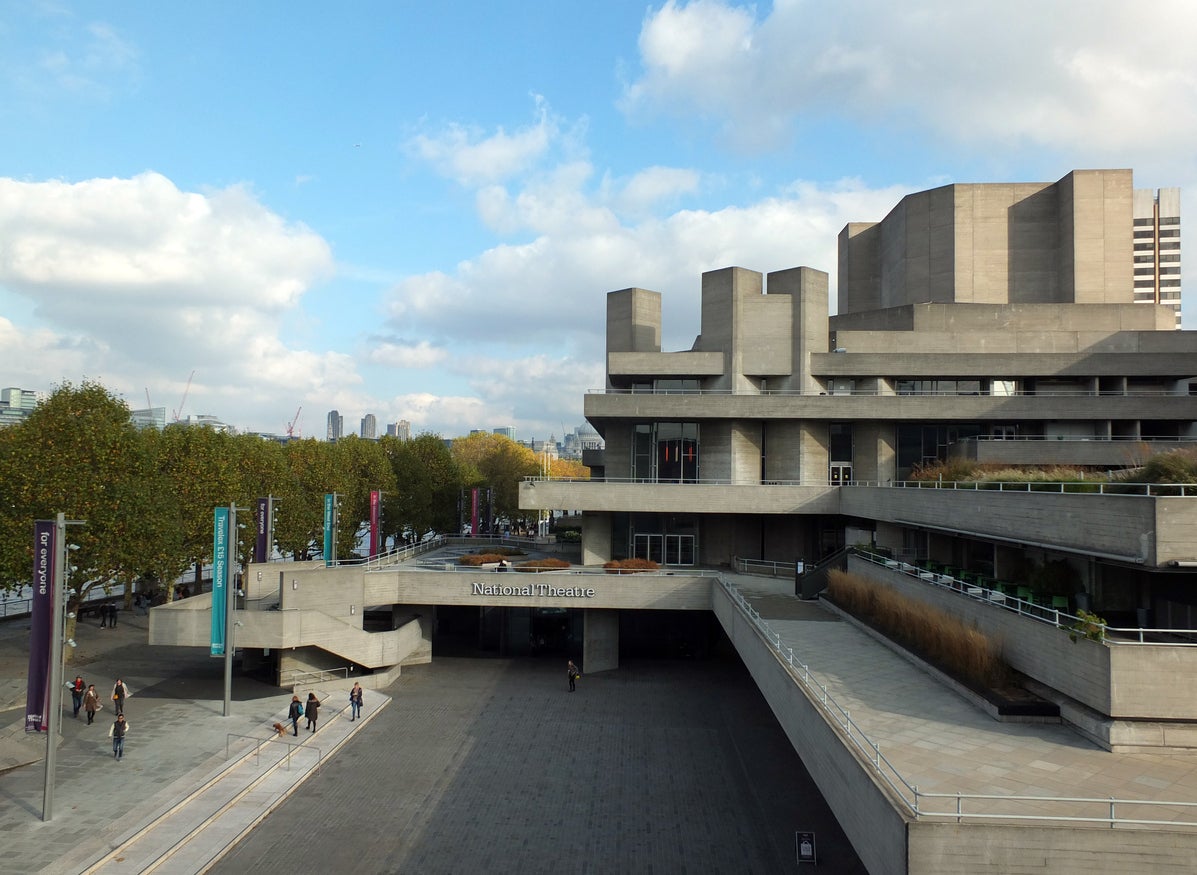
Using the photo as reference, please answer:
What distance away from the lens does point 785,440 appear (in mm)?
46125

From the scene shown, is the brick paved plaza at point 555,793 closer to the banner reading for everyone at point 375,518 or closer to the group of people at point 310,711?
the group of people at point 310,711

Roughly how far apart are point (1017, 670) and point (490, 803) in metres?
14.3

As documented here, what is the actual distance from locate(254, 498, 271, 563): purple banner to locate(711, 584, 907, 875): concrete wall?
2383cm

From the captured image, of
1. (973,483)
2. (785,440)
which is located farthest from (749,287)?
(973,483)

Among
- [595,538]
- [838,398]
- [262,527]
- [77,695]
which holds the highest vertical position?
[838,398]

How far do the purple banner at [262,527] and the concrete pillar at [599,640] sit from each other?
619 inches

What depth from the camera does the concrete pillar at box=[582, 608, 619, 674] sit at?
38.8 m

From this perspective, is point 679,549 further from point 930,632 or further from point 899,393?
point 930,632

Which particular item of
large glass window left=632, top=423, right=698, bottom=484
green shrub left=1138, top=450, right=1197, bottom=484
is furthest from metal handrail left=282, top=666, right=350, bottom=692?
green shrub left=1138, top=450, right=1197, bottom=484

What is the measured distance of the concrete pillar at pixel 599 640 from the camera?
127ft

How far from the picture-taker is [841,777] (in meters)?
13.9

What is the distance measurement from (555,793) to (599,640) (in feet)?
54.3

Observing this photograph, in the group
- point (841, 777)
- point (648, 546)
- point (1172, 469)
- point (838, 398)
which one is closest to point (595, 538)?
point (648, 546)

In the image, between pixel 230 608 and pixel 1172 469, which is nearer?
pixel 1172 469
